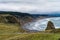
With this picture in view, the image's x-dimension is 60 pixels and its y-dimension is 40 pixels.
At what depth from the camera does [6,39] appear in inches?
2180

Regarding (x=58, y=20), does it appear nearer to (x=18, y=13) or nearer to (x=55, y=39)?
(x=18, y=13)

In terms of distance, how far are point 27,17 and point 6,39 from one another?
2571 inches

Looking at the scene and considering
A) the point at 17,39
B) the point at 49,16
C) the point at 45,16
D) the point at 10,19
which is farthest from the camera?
the point at 45,16

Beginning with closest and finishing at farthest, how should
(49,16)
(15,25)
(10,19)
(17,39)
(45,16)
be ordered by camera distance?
(17,39) < (15,25) < (10,19) < (49,16) < (45,16)

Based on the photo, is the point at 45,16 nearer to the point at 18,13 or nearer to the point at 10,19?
the point at 18,13

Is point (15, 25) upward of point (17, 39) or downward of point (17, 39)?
downward

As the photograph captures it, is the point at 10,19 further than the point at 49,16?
No

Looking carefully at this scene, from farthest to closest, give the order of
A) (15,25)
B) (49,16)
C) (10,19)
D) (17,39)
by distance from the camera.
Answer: (49,16) < (10,19) < (15,25) < (17,39)

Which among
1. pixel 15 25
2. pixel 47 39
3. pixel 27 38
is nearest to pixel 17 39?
pixel 27 38

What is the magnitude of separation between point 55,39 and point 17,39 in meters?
8.68

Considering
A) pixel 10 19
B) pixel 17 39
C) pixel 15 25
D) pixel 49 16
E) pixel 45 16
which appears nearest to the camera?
pixel 17 39

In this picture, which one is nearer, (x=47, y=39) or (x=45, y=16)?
(x=47, y=39)

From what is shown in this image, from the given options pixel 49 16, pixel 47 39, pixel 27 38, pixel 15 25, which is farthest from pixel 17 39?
pixel 49 16

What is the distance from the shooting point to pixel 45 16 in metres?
121
